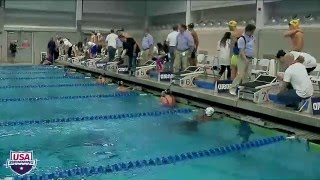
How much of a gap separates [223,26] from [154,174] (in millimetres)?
13463

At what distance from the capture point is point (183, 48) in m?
10.0

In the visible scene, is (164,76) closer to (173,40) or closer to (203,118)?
(173,40)

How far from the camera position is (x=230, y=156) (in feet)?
16.1

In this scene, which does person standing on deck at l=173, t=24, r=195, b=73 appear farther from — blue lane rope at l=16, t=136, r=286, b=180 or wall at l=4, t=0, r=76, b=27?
wall at l=4, t=0, r=76, b=27

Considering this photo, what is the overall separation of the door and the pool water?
1473 centimetres

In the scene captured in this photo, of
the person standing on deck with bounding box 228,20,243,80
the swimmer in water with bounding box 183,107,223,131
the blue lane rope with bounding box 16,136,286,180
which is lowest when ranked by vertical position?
the blue lane rope with bounding box 16,136,286,180

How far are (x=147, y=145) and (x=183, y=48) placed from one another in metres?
5.03

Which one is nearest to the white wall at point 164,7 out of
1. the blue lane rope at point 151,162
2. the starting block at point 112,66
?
the starting block at point 112,66

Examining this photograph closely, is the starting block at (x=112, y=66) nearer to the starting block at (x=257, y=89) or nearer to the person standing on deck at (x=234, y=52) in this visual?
the person standing on deck at (x=234, y=52)

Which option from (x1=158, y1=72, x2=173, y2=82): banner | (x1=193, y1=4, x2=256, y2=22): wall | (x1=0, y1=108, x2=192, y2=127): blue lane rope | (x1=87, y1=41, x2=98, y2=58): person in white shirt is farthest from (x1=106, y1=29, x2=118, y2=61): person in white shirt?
(x1=0, y1=108, x2=192, y2=127): blue lane rope

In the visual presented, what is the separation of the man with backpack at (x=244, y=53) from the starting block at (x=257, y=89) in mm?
366

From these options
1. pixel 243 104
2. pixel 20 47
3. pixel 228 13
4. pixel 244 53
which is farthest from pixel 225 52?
pixel 20 47

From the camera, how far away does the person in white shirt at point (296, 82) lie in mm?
5832

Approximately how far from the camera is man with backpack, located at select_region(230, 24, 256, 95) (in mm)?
7227
